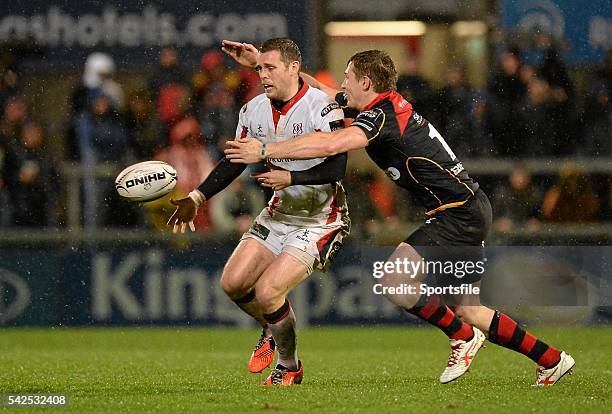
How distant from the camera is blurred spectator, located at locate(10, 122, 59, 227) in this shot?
13.1 metres

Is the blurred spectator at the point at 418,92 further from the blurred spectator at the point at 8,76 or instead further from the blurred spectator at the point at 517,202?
the blurred spectator at the point at 8,76

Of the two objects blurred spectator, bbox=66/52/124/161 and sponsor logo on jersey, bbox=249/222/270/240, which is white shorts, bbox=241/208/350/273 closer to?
sponsor logo on jersey, bbox=249/222/270/240

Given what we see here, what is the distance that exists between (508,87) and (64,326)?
507 cm

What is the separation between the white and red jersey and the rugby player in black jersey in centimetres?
29

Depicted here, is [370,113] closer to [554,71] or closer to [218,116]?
[218,116]

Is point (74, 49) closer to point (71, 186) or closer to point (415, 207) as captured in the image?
point (71, 186)

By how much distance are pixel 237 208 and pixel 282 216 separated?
4.66 metres

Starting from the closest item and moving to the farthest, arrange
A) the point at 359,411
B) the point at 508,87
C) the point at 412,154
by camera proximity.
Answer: the point at 359,411
the point at 412,154
the point at 508,87

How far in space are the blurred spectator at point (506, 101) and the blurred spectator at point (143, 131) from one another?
335 cm

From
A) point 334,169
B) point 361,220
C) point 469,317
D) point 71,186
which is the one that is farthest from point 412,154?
point 71,186

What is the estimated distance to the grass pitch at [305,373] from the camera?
7137 millimetres

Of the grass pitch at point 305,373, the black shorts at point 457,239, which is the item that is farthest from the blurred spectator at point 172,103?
the black shorts at point 457,239

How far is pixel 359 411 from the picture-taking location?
6.84 meters

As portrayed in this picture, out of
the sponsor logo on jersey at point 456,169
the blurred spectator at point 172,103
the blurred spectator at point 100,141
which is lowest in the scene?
the blurred spectator at point 100,141
